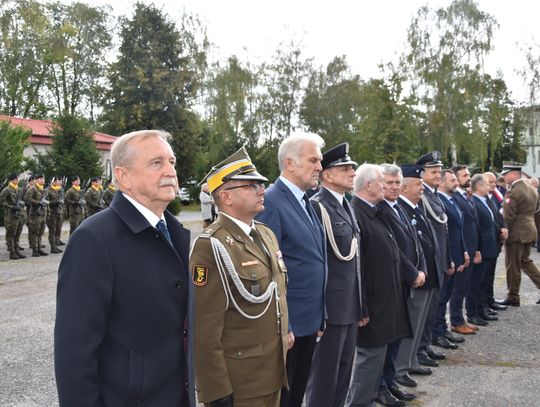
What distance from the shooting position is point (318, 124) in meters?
37.4

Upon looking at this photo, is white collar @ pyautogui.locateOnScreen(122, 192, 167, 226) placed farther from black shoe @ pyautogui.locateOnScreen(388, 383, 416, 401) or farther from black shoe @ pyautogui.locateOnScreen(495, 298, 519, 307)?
black shoe @ pyautogui.locateOnScreen(495, 298, 519, 307)

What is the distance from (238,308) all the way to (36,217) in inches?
497

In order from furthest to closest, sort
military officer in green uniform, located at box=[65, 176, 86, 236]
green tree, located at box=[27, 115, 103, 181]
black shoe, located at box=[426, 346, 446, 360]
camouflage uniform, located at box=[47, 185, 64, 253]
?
green tree, located at box=[27, 115, 103, 181]
military officer in green uniform, located at box=[65, 176, 86, 236]
camouflage uniform, located at box=[47, 185, 64, 253]
black shoe, located at box=[426, 346, 446, 360]

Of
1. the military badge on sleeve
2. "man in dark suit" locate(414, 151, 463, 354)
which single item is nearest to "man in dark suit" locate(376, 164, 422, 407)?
"man in dark suit" locate(414, 151, 463, 354)

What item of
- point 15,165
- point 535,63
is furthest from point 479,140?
point 15,165

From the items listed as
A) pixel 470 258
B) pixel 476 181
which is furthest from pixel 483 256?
pixel 476 181

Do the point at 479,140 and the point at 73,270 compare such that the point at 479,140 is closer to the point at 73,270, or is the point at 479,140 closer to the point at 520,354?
the point at 520,354

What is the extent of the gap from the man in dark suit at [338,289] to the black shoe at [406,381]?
120 centimetres

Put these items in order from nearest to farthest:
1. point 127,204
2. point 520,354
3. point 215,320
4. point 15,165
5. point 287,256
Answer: point 127,204
point 215,320
point 287,256
point 520,354
point 15,165

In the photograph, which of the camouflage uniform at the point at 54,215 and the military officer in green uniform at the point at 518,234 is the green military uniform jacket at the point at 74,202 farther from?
the military officer in green uniform at the point at 518,234

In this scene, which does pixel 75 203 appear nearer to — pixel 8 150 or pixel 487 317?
pixel 8 150

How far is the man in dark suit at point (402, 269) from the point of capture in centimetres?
473

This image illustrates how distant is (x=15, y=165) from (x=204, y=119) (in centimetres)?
2428

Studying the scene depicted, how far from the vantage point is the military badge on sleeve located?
9.18 feet
